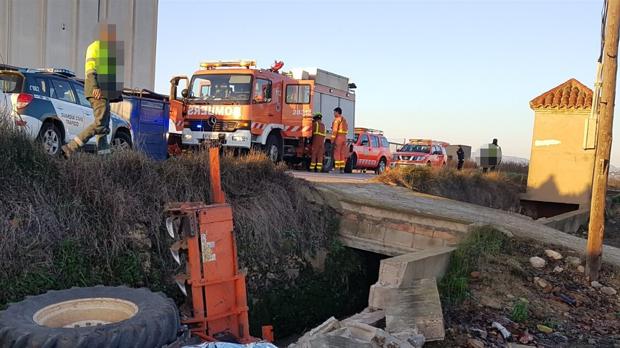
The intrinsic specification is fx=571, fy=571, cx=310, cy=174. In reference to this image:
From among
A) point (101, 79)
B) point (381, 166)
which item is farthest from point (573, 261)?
point (381, 166)

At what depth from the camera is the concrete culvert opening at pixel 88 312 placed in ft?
13.4

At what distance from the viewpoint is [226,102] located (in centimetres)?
Answer: 1441

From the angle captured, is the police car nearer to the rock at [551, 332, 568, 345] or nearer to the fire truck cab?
the fire truck cab

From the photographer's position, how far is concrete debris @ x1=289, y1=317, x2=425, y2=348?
4.46 meters

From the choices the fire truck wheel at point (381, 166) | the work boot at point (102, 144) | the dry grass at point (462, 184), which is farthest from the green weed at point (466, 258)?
the fire truck wheel at point (381, 166)

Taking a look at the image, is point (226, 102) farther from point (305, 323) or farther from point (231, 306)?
point (231, 306)

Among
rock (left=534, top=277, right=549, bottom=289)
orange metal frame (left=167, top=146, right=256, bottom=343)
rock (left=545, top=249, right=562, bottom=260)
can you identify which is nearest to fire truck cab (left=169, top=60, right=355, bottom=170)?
rock (left=545, top=249, right=562, bottom=260)

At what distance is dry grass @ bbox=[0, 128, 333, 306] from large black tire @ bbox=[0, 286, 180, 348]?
46.4 inches

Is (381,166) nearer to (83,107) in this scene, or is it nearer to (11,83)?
(83,107)

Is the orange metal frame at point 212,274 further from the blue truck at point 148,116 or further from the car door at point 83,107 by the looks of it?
the blue truck at point 148,116

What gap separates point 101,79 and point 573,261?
6.71 metres

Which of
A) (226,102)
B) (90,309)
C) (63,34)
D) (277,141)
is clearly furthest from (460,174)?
(63,34)

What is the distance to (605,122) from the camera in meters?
7.71

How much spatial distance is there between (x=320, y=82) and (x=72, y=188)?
14.3 m
